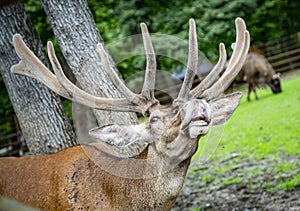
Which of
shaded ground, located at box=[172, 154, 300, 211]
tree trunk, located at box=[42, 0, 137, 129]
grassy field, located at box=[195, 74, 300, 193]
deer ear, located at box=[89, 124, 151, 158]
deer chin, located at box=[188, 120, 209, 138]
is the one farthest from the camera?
grassy field, located at box=[195, 74, 300, 193]

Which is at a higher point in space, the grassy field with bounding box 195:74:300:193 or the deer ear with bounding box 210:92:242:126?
the deer ear with bounding box 210:92:242:126

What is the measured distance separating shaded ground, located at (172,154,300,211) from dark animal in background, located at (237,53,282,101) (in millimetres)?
9913

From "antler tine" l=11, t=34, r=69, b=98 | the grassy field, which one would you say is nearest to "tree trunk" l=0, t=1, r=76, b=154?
"antler tine" l=11, t=34, r=69, b=98

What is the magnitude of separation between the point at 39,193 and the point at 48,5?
2046 mm

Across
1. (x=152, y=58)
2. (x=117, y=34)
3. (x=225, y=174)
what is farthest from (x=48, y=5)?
(x=117, y=34)

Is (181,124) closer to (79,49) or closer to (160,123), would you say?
(160,123)

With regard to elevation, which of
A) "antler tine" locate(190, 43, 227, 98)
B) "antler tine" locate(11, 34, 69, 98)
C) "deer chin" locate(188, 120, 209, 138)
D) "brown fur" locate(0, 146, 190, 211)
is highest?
"antler tine" locate(11, 34, 69, 98)

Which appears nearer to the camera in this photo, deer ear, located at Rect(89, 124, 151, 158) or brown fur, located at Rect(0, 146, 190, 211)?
deer ear, located at Rect(89, 124, 151, 158)

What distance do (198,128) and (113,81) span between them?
734 millimetres

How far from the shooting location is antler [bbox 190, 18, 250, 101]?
3.96m

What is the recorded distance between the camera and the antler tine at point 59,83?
3.85 meters

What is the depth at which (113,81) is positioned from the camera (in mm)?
3785

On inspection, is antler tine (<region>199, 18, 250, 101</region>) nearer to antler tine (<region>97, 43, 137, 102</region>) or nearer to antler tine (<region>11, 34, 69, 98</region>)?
antler tine (<region>97, 43, 137, 102</region>)

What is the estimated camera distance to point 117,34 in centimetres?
1224
